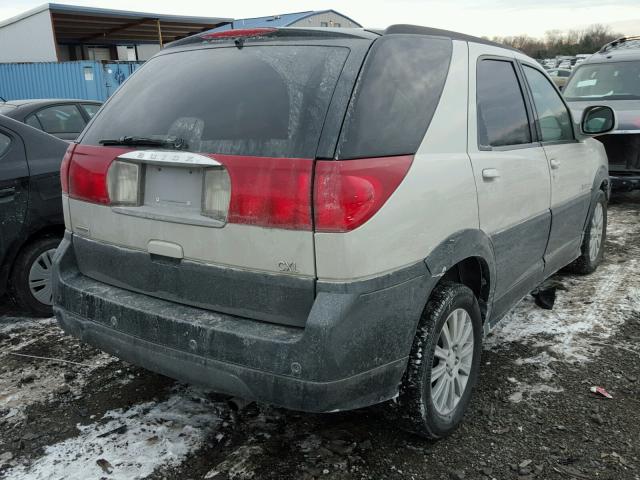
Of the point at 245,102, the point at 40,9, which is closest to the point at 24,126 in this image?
the point at 245,102

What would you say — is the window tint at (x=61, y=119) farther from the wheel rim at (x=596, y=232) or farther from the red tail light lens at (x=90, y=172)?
the wheel rim at (x=596, y=232)

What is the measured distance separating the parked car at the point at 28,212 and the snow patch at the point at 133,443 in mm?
1675

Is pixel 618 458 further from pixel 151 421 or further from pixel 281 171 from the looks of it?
pixel 151 421

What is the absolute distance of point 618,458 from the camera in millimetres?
2594

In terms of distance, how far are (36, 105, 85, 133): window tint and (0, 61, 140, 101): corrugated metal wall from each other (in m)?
12.6

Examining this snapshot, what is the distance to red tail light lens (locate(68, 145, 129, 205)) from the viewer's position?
2.57m

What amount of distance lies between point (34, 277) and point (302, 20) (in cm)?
2334

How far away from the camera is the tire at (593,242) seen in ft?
15.8

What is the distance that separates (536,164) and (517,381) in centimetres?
126

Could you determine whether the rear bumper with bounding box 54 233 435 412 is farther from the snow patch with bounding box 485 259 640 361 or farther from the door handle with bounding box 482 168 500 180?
the snow patch with bounding box 485 259 640 361

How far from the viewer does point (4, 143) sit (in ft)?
13.4

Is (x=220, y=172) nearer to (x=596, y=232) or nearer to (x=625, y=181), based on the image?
(x=596, y=232)

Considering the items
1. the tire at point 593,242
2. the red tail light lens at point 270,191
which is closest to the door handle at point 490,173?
the red tail light lens at point 270,191

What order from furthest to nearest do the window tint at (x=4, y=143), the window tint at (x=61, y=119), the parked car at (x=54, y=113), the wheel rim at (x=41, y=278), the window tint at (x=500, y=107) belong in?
the window tint at (x=61, y=119), the parked car at (x=54, y=113), the wheel rim at (x=41, y=278), the window tint at (x=4, y=143), the window tint at (x=500, y=107)
